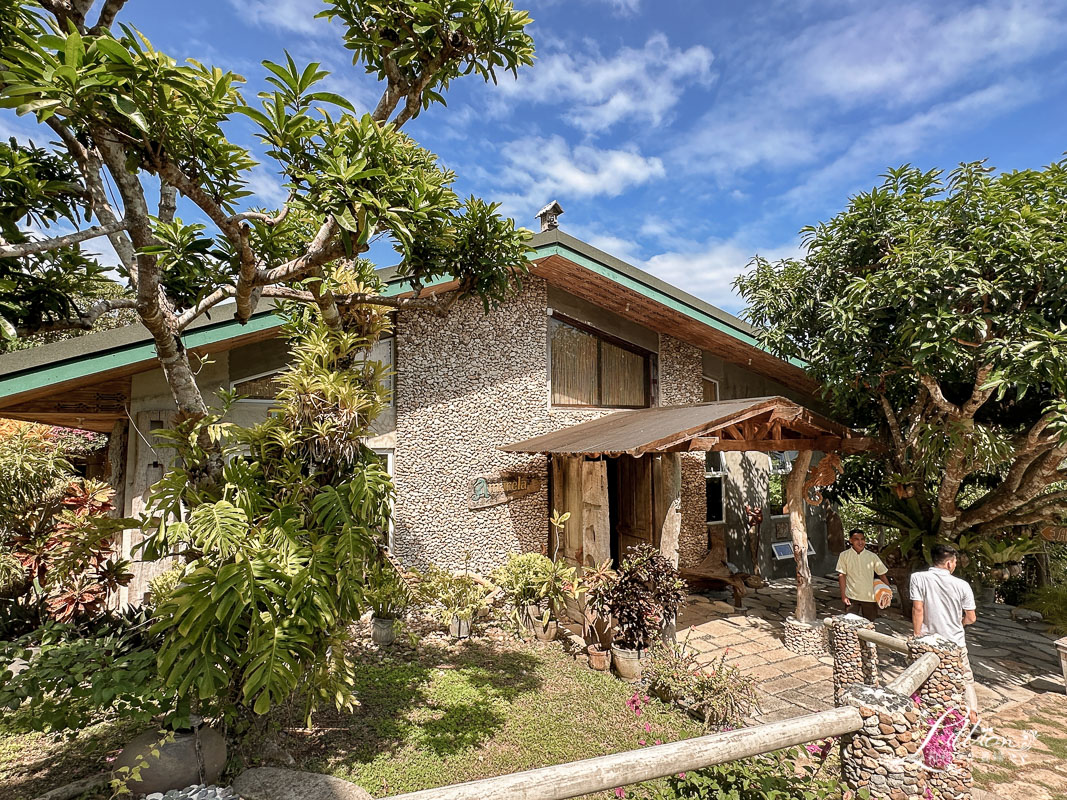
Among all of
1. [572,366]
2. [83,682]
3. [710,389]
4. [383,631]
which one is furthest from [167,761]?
[710,389]

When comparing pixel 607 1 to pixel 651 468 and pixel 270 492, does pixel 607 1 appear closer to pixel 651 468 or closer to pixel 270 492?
pixel 651 468

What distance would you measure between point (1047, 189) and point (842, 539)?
317 inches

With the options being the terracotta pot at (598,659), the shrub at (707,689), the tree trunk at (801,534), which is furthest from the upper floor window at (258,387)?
the tree trunk at (801,534)

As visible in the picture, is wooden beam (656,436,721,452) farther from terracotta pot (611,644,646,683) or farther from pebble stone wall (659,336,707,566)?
pebble stone wall (659,336,707,566)

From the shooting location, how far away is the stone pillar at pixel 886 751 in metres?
3.05

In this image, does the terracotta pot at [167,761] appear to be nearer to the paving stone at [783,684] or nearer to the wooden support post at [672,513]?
the wooden support post at [672,513]

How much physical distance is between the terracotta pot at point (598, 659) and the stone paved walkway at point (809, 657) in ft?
3.74

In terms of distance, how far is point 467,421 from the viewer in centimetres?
839

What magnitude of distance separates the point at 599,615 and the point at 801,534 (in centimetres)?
323

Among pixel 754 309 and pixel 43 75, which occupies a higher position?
pixel 754 309

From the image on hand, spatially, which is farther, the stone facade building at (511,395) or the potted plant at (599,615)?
the stone facade building at (511,395)

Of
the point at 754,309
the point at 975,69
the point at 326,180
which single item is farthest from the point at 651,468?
the point at 975,69

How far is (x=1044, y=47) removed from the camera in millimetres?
6047

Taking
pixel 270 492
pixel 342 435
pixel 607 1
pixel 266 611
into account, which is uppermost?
pixel 607 1
